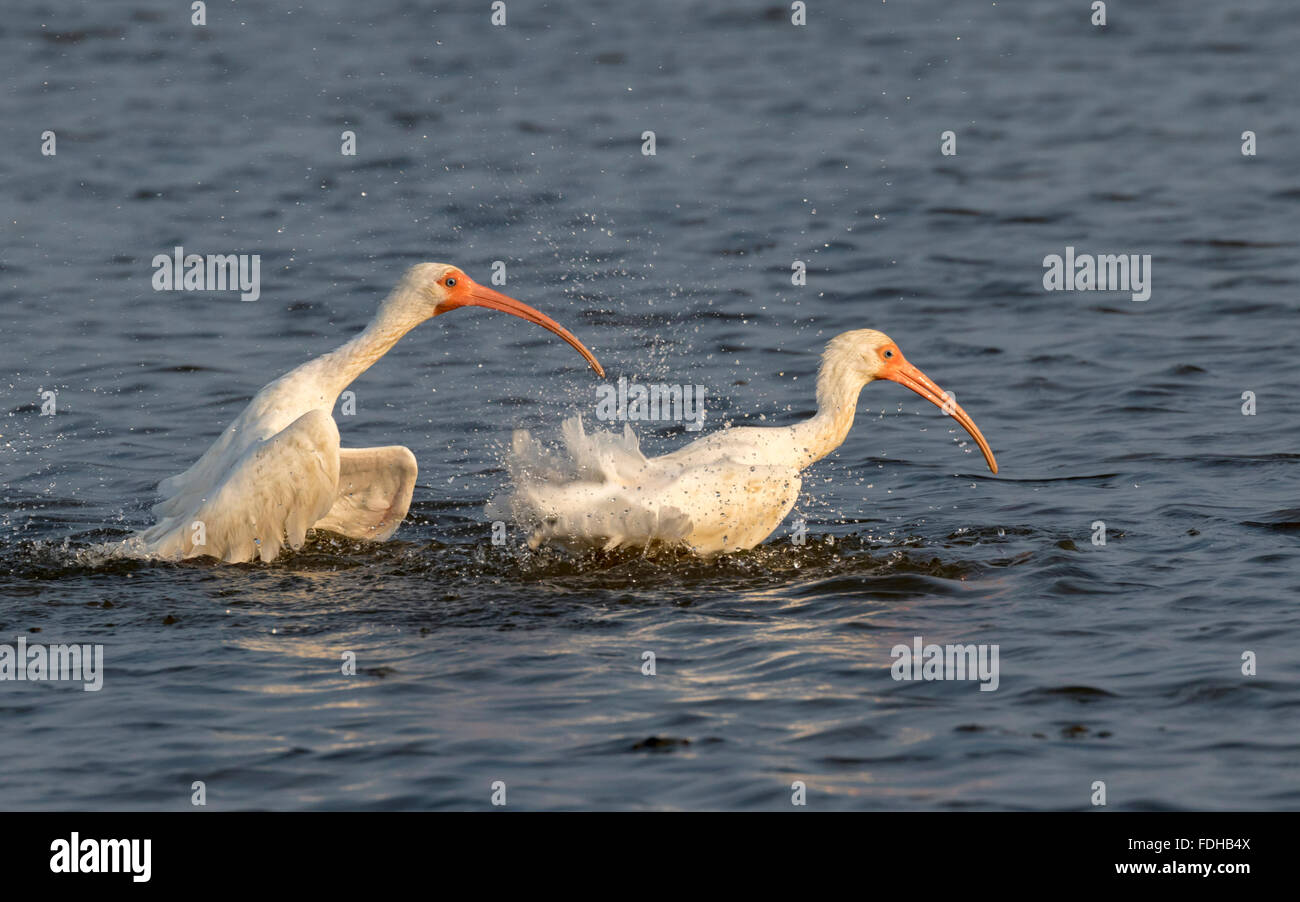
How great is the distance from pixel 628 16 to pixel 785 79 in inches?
207

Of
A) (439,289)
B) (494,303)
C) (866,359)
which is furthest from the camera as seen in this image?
(494,303)

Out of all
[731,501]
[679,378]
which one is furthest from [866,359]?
[679,378]

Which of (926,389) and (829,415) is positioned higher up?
(926,389)

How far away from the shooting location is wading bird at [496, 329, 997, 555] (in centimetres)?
1027

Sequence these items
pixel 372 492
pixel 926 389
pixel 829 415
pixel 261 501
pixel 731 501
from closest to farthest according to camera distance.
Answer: pixel 731 501 < pixel 261 501 < pixel 829 415 < pixel 372 492 < pixel 926 389

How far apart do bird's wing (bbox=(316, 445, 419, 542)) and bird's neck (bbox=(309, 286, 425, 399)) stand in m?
0.48

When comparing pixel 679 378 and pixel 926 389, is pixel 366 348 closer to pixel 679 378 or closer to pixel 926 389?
pixel 926 389

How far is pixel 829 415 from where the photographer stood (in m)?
11.0

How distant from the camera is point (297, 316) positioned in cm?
1784

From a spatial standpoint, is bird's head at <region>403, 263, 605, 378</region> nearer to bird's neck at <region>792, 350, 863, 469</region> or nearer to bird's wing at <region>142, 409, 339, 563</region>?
bird's wing at <region>142, 409, 339, 563</region>

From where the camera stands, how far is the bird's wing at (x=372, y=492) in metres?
11.3

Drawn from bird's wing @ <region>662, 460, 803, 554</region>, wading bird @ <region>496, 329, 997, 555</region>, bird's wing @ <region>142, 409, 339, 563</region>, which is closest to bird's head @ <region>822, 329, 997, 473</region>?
wading bird @ <region>496, 329, 997, 555</region>

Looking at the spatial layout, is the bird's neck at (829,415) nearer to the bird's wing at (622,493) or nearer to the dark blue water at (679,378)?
the bird's wing at (622,493)

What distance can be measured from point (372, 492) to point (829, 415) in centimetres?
303
